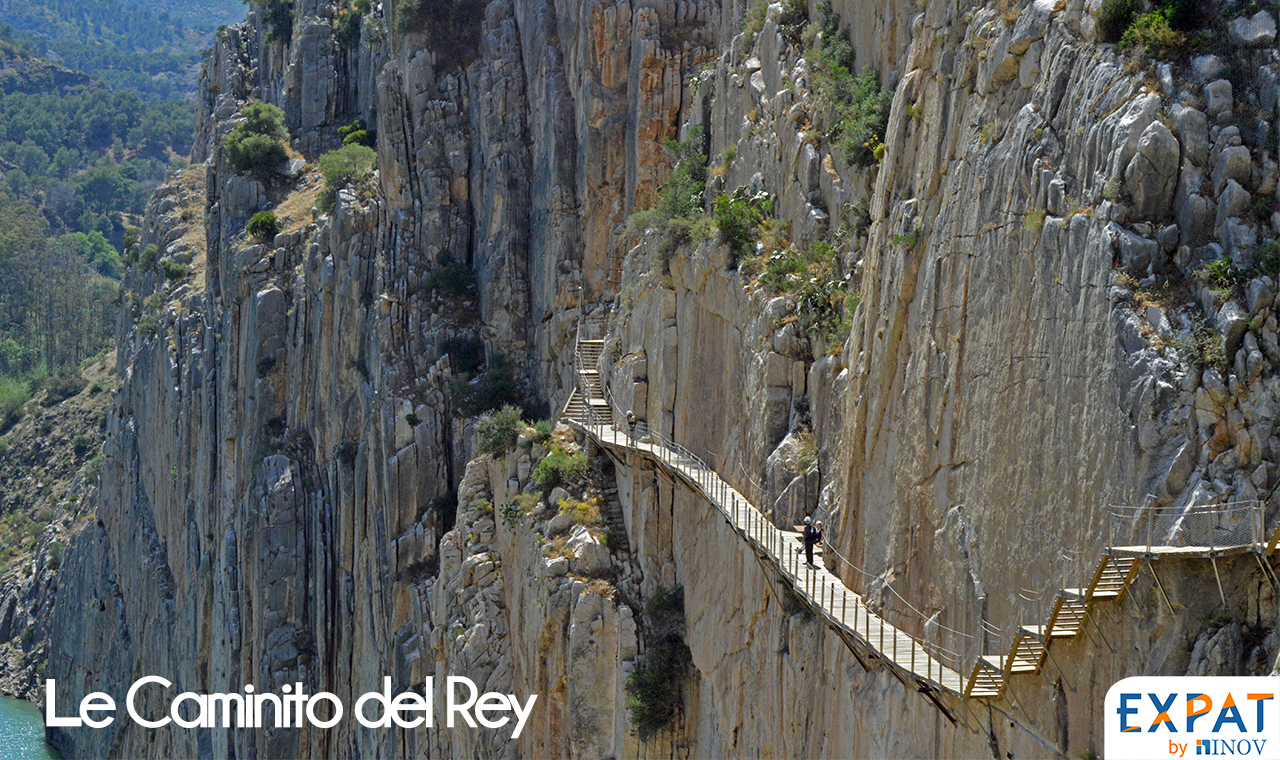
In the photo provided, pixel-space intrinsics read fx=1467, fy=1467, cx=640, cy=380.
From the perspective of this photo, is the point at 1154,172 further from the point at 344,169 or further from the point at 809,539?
the point at 344,169

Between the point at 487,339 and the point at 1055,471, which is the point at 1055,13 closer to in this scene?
the point at 1055,471

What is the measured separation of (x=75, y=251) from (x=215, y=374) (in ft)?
254

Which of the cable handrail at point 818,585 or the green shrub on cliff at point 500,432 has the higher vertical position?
the green shrub on cliff at point 500,432

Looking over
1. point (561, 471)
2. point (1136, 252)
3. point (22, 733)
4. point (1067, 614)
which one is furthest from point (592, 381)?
point (22, 733)

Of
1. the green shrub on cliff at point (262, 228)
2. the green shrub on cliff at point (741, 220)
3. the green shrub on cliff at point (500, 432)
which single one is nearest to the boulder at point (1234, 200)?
the green shrub on cliff at point (741, 220)

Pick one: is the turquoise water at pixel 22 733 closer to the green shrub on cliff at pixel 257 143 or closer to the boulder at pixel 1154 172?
the green shrub on cliff at pixel 257 143

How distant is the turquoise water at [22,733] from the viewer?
Result: 7612cm

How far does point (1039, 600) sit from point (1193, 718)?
9.16 ft

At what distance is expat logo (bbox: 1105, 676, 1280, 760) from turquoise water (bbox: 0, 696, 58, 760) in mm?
71896

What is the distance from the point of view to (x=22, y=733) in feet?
257

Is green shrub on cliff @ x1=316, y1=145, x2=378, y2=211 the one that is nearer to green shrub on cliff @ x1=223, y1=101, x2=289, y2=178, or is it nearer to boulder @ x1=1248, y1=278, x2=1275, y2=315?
green shrub on cliff @ x1=223, y1=101, x2=289, y2=178

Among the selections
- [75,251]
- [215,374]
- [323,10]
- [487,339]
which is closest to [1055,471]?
[487,339]

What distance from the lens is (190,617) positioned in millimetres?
62375

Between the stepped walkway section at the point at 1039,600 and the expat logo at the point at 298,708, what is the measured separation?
446 inches
